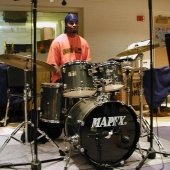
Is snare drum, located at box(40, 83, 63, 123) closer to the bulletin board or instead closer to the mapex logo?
the mapex logo

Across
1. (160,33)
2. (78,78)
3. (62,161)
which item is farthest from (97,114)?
(160,33)

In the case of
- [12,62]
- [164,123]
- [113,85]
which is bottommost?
[164,123]

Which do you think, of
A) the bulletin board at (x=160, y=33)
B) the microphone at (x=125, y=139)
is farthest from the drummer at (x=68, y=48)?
the bulletin board at (x=160, y=33)

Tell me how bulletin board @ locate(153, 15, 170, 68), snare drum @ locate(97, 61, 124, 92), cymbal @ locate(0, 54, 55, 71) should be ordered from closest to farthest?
cymbal @ locate(0, 54, 55, 71), snare drum @ locate(97, 61, 124, 92), bulletin board @ locate(153, 15, 170, 68)

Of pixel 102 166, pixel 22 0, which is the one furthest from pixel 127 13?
pixel 102 166

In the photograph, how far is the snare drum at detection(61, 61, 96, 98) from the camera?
3.28 metres

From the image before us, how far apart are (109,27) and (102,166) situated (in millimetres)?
4639

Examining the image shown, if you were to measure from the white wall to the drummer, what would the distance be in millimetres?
2850

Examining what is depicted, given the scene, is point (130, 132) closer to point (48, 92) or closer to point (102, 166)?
point (102, 166)

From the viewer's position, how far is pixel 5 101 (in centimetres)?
549

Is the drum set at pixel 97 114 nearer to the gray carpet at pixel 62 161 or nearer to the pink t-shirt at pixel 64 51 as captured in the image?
the gray carpet at pixel 62 161

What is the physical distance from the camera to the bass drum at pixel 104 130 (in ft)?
10.2

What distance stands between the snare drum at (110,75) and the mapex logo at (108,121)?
0.35m

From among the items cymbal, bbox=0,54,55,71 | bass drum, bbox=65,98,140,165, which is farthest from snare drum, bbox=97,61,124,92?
cymbal, bbox=0,54,55,71
